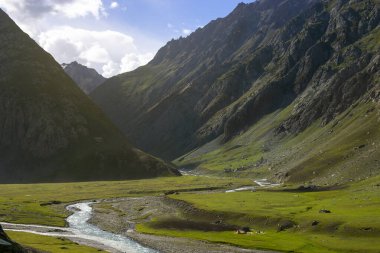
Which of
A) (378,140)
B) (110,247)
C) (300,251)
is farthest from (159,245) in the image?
(378,140)

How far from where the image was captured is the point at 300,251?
74188 mm

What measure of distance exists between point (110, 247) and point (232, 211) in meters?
35.0

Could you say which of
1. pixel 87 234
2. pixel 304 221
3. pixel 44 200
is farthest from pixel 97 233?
pixel 44 200

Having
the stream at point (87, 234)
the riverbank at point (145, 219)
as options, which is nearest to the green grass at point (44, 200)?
the stream at point (87, 234)

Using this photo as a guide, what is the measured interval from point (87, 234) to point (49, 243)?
1660 centimetres

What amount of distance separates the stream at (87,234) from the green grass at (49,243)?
3754 mm

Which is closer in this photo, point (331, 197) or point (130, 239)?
point (130, 239)

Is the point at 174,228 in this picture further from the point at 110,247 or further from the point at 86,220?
the point at 86,220

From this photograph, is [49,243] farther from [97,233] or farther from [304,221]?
[304,221]

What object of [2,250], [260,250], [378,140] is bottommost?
[260,250]

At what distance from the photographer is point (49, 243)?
82.1 meters

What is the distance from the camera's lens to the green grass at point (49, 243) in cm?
7594

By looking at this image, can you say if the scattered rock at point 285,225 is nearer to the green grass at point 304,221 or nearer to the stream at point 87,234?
the green grass at point 304,221

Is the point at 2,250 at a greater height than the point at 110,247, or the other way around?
the point at 2,250
